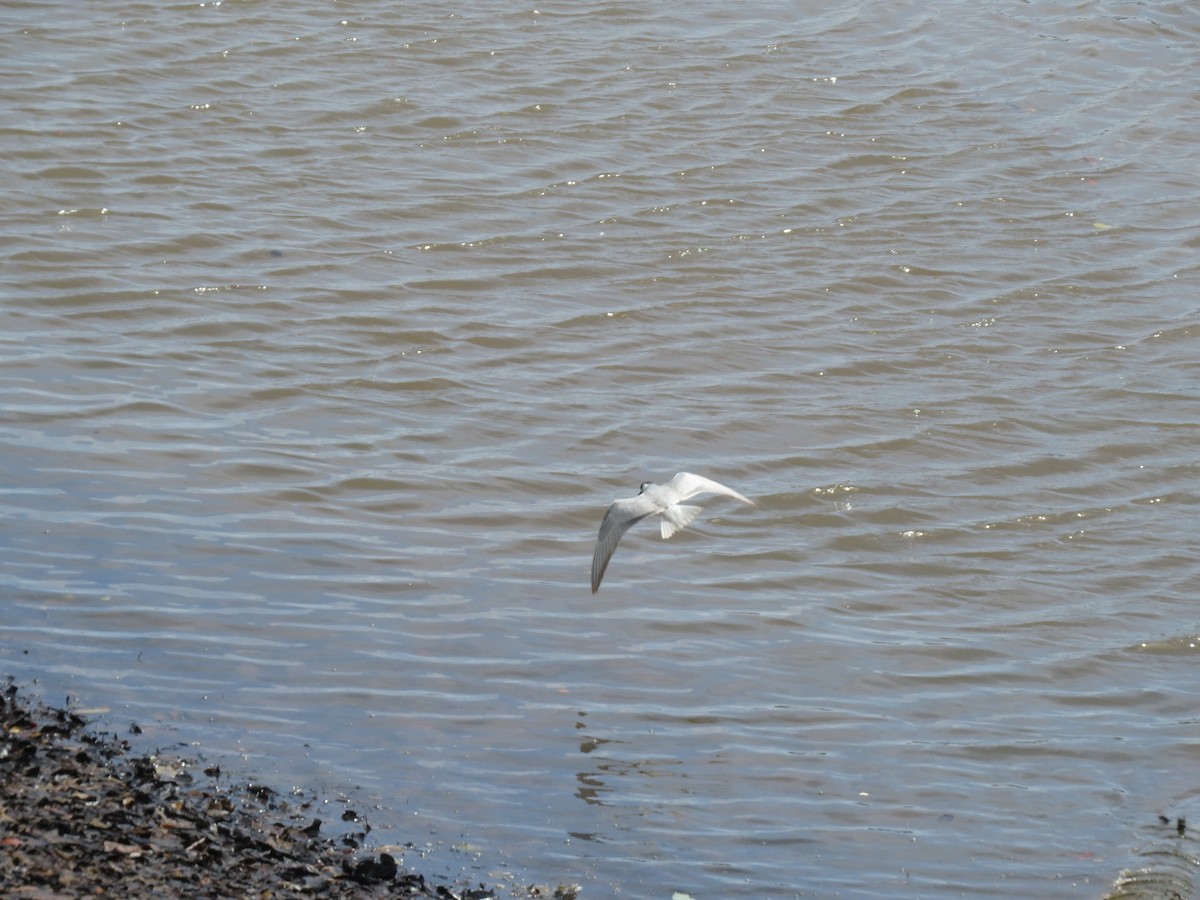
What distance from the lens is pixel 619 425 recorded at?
7898 millimetres

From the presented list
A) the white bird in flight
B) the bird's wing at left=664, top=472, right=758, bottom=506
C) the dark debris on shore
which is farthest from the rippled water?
the bird's wing at left=664, top=472, right=758, bottom=506

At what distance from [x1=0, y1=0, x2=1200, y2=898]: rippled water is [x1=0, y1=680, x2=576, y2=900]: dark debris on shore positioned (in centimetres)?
27

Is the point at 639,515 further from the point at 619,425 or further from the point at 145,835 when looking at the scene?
the point at 145,835

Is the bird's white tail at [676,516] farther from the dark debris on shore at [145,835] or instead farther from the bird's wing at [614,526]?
the dark debris on shore at [145,835]

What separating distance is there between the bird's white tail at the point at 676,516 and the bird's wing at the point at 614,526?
0.20 ft

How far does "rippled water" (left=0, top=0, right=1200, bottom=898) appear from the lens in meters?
5.49

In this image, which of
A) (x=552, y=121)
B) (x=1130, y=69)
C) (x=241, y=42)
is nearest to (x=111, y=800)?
(x=552, y=121)

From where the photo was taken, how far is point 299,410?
303 inches

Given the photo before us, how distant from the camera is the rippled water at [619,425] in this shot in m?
5.49

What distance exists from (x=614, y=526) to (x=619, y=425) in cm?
191

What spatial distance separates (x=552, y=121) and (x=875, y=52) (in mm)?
3183

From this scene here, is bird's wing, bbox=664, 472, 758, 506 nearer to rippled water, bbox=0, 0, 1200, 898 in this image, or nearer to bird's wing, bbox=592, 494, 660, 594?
bird's wing, bbox=592, 494, 660, 594

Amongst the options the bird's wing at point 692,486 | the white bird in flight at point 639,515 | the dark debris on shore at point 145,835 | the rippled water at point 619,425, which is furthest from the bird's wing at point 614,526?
the dark debris on shore at point 145,835

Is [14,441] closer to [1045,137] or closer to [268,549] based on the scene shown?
[268,549]
